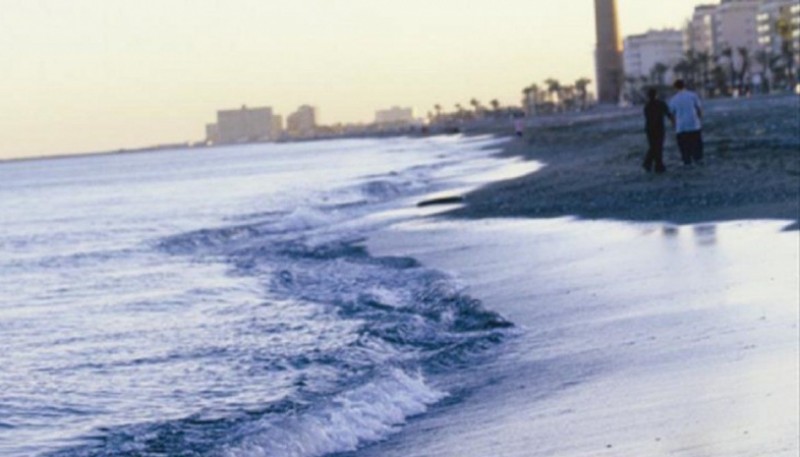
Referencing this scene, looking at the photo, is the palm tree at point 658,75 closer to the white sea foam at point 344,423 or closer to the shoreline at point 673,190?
the shoreline at point 673,190

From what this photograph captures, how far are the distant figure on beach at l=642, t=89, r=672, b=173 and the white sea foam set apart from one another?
16.4 meters

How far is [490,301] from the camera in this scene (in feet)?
42.4

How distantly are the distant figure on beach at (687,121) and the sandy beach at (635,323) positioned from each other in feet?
8.74

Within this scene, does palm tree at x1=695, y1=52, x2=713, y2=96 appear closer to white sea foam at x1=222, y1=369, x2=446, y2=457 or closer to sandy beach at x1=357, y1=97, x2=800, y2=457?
sandy beach at x1=357, y1=97, x2=800, y2=457

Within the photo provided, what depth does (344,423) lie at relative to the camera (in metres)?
8.34

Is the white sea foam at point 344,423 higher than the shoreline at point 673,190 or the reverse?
higher

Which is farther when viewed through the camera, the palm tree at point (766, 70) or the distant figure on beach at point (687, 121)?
the palm tree at point (766, 70)

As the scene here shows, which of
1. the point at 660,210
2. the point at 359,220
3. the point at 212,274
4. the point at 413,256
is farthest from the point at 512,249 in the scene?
the point at 359,220

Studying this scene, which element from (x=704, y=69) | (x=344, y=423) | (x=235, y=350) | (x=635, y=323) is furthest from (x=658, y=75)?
(x=344, y=423)

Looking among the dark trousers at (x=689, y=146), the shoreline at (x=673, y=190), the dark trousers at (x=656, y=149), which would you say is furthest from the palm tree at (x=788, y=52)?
the dark trousers at (x=656, y=149)

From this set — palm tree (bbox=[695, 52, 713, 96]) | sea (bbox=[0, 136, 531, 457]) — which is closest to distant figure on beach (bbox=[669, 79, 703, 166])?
sea (bbox=[0, 136, 531, 457])

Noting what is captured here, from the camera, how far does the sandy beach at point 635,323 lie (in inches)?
291

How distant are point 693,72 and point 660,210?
15725 centimetres

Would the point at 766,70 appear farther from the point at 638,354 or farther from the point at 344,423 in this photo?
the point at 344,423
